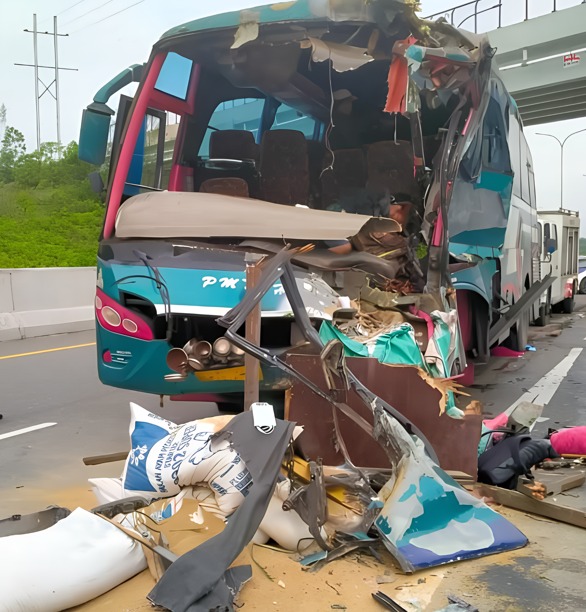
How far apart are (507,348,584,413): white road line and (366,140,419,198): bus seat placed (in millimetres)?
2510

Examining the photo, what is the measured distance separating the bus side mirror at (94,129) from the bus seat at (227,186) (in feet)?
3.25

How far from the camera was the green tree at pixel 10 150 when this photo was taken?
30203mm

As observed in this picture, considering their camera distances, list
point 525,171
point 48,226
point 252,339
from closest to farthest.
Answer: point 252,339 < point 525,171 < point 48,226

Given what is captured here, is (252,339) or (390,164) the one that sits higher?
(390,164)

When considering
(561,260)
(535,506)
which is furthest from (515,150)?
(561,260)

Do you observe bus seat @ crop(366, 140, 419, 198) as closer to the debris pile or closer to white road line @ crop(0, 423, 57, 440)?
the debris pile

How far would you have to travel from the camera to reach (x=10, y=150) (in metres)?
31.0

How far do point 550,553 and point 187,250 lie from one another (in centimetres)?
297

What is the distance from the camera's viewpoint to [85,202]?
25438 mm

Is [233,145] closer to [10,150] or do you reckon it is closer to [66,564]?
[66,564]

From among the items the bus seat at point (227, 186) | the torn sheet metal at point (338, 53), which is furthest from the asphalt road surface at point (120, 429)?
the torn sheet metal at point (338, 53)

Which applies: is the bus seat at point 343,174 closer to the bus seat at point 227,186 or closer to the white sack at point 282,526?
the bus seat at point 227,186

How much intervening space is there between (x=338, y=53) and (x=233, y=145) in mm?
1768

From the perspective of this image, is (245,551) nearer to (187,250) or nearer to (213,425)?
(213,425)
